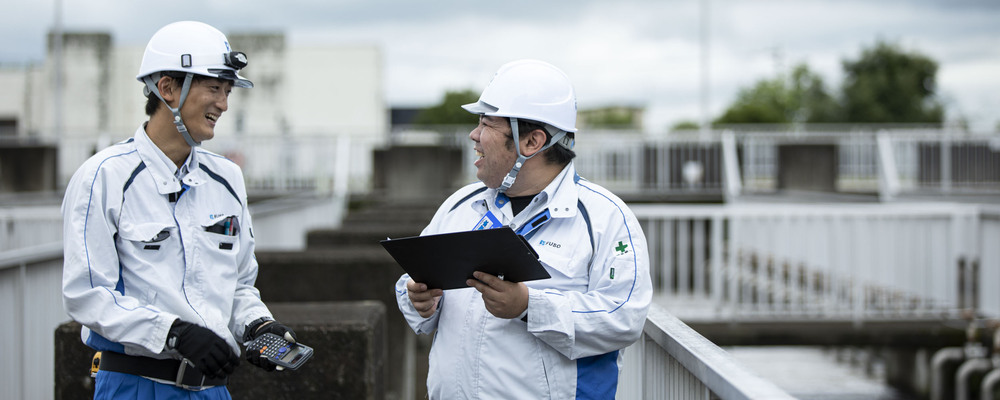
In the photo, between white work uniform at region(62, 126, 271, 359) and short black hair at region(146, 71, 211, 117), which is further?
short black hair at region(146, 71, 211, 117)

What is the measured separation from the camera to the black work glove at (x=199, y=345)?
2688 millimetres

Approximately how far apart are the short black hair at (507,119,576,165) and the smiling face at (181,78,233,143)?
99cm

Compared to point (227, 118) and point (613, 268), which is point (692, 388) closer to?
point (613, 268)

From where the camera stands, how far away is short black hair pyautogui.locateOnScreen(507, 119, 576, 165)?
113 inches

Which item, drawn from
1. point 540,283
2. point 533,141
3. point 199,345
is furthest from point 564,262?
point 199,345

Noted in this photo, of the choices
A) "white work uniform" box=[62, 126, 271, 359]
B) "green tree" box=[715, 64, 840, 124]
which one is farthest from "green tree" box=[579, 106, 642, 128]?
"white work uniform" box=[62, 126, 271, 359]

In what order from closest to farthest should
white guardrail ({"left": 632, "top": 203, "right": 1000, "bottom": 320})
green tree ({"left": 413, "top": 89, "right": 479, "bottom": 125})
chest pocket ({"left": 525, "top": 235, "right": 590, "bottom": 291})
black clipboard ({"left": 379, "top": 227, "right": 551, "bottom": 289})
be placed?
1. black clipboard ({"left": 379, "top": 227, "right": 551, "bottom": 289})
2. chest pocket ({"left": 525, "top": 235, "right": 590, "bottom": 291})
3. white guardrail ({"left": 632, "top": 203, "right": 1000, "bottom": 320})
4. green tree ({"left": 413, "top": 89, "right": 479, "bottom": 125})

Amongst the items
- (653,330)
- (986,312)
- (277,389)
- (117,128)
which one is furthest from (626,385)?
(117,128)

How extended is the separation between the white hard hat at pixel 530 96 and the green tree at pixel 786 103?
4915cm

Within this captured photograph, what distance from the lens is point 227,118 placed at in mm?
46625

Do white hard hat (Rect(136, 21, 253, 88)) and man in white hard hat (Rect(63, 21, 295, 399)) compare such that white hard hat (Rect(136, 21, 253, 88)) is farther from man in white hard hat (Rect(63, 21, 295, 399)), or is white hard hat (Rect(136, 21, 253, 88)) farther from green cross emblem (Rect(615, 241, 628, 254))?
green cross emblem (Rect(615, 241, 628, 254))

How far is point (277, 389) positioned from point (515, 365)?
2056 millimetres

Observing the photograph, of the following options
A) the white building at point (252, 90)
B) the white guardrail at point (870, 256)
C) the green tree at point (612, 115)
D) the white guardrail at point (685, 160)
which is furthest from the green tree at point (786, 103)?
the white guardrail at point (870, 256)

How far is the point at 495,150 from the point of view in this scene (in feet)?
9.50
